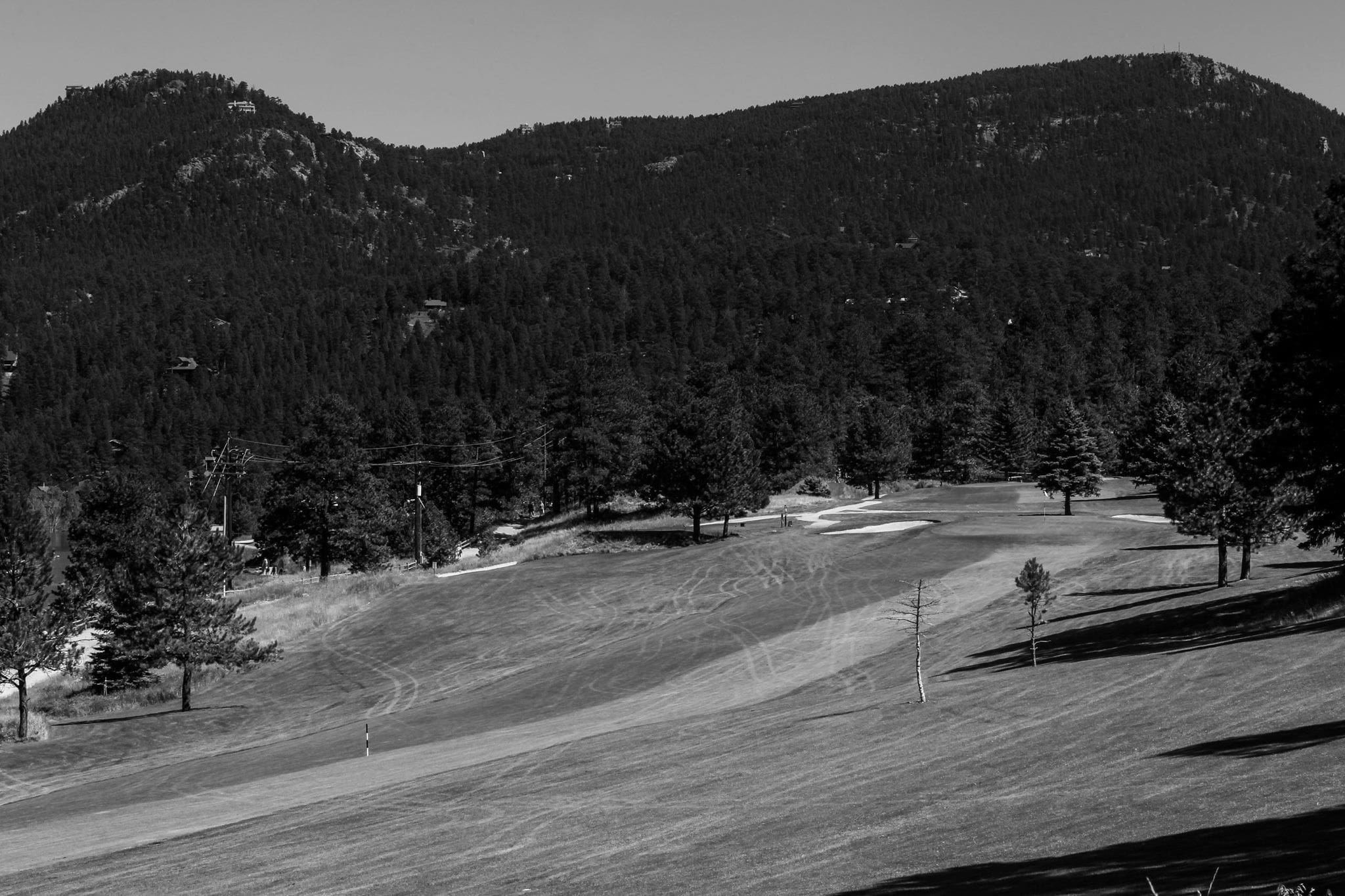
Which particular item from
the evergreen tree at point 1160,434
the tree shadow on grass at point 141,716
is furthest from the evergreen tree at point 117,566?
the evergreen tree at point 1160,434

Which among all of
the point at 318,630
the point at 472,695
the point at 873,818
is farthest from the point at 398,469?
the point at 873,818

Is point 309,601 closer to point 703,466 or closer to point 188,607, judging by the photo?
point 188,607

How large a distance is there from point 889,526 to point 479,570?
25.0 meters

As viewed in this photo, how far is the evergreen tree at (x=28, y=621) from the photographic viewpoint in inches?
1690

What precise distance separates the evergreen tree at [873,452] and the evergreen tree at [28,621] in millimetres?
65953

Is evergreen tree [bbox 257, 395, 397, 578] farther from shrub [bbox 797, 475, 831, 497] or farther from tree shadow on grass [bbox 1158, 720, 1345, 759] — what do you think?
tree shadow on grass [bbox 1158, 720, 1345, 759]

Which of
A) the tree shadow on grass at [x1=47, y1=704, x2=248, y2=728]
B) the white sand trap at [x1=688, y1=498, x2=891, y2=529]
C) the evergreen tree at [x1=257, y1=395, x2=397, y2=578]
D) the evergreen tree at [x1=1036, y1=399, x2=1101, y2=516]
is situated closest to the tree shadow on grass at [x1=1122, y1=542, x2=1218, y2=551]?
the white sand trap at [x1=688, y1=498, x2=891, y2=529]

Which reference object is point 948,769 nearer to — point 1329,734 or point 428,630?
point 1329,734

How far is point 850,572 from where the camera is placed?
60.4 meters

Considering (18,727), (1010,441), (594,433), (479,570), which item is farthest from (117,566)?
(1010,441)

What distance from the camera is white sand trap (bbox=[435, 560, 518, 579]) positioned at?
65.1m

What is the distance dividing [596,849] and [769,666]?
23080mm

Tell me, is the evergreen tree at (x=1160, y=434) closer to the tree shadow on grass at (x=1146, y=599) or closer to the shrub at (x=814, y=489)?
the tree shadow on grass at (x=1146, y=599)

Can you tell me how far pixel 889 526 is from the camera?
76.5 m
